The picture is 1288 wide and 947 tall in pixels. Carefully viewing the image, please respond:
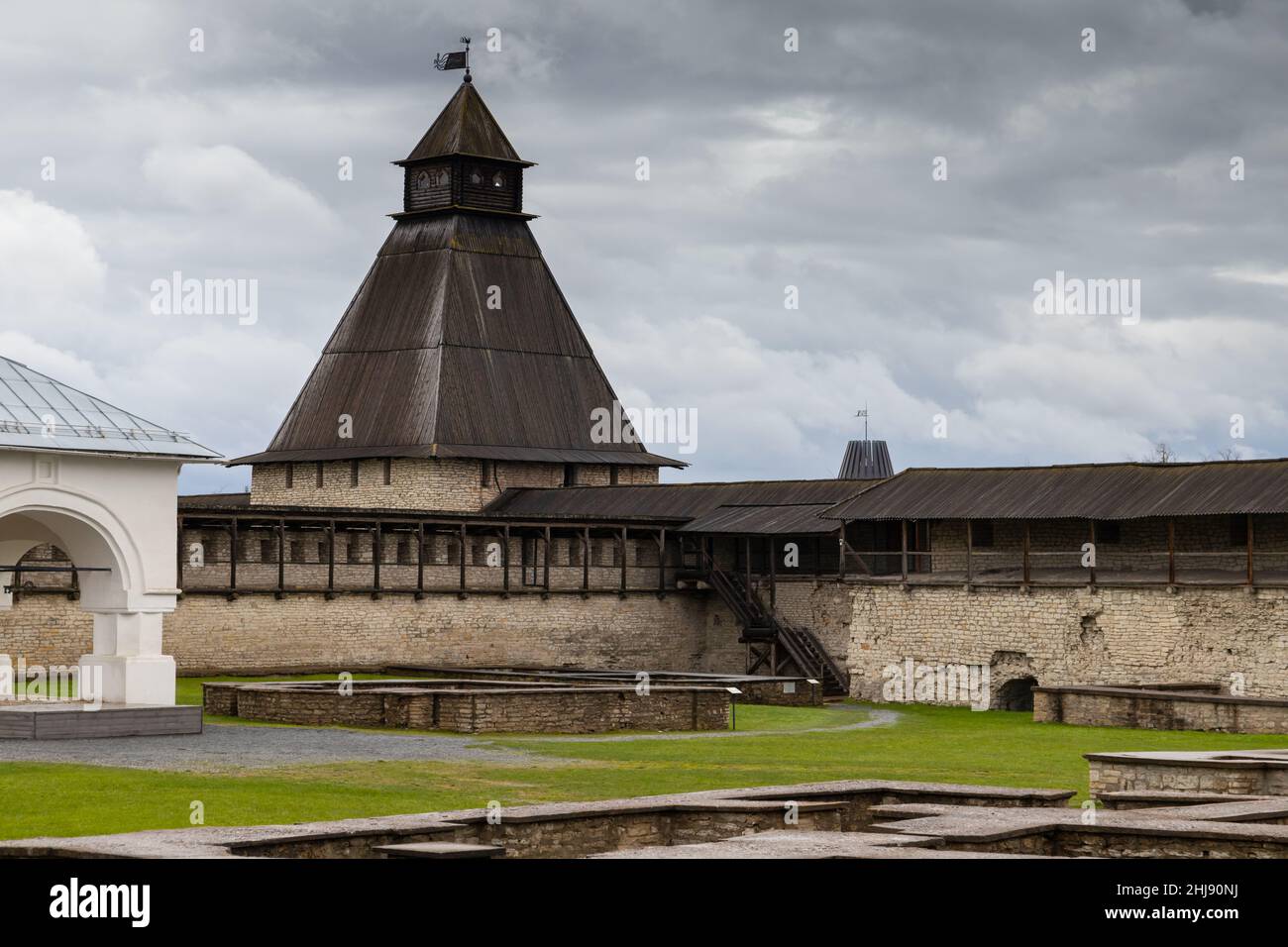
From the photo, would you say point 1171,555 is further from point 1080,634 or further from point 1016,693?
point 1016,693

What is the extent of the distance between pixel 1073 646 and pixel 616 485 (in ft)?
49.7

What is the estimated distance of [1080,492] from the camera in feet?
118

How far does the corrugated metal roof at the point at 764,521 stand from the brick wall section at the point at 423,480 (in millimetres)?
6473

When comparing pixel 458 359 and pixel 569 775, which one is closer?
pixel 569 775

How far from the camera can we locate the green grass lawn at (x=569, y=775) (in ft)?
51.4

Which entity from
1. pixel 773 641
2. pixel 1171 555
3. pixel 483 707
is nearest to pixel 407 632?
pixel 773 641

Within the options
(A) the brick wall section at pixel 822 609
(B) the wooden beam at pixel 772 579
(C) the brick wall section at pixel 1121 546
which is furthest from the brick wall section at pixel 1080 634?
(B) the wooden beam at pixel 772 579

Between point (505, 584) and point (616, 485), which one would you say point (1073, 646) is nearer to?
point (505, 584)

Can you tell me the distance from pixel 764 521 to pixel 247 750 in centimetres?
2110

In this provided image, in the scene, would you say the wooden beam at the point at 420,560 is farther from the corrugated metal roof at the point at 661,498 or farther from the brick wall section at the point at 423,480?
the brick wall section at the point at 423,480

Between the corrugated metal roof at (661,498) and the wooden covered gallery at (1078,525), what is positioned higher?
the corrugated metal roof at (661,498)

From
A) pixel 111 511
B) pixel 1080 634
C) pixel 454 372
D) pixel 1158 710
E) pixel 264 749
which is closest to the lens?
pixel 264 749

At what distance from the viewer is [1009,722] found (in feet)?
102
